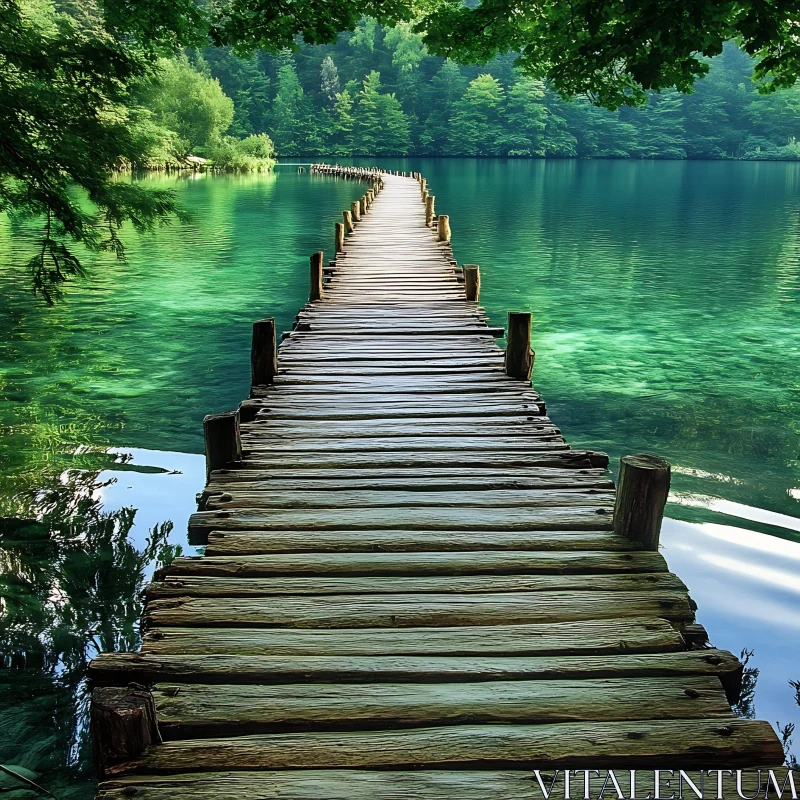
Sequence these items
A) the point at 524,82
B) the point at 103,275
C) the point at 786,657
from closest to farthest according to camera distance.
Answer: the point at 786,657
the point at 103,275
the point at 524,82

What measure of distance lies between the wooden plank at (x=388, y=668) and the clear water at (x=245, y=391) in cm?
162

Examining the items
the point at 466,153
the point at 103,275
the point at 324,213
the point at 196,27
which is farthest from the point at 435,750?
the point at 466,153

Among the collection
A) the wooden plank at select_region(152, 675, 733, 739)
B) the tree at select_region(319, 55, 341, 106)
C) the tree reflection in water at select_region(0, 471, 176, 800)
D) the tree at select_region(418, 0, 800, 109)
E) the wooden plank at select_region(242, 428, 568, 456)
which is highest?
the tree at select_region(319, 55, 341, 106)

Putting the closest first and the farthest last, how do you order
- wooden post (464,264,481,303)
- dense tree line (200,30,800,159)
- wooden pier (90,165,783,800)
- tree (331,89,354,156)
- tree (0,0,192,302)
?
wooden pier (90,165,783,800) < tree (0,0,192,302) < wooden post (464,264,481,303) < tree (331,89,354,156) < dense tree line (200,30,800,159)

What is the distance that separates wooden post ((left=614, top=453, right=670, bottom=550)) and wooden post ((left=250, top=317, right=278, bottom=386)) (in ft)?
12.2

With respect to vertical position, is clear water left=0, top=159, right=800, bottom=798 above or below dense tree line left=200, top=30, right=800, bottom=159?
below

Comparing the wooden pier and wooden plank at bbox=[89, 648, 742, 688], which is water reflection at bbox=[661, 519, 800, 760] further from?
wooden plank at bbox=[89, 648, 742, 688]

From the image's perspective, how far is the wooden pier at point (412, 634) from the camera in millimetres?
2498

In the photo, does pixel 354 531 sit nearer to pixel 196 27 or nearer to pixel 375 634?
pixel 375 634

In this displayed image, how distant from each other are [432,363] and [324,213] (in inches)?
1130

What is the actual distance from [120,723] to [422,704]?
1017mm

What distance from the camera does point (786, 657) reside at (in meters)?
5.54

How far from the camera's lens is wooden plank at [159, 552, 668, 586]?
11.9ft

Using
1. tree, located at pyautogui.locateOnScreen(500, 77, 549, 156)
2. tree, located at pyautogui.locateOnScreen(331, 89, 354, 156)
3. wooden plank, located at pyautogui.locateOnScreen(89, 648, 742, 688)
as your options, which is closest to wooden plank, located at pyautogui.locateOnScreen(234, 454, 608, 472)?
wooden plank, located at pyautogui.locateOnScreen(89, 648, 742, 688)
